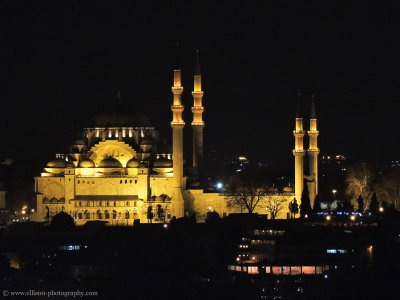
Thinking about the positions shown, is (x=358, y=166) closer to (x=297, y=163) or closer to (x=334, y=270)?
(x=297, y=163)

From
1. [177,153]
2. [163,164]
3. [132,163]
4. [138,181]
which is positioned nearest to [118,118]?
[132,163]

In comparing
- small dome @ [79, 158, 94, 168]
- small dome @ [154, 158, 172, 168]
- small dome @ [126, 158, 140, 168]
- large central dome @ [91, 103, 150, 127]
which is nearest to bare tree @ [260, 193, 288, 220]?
small dome @ [154, 158, 172, 168]

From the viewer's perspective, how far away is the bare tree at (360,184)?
128m

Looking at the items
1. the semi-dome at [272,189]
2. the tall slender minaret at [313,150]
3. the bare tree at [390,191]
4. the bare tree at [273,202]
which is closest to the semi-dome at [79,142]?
the semi-dome at [272,189]

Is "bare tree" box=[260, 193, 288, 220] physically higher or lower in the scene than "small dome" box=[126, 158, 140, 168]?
lower

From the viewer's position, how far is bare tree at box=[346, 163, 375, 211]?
128 metres

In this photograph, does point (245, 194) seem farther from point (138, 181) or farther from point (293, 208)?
point (138, 181)

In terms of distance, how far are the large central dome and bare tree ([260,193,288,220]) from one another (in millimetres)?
12905

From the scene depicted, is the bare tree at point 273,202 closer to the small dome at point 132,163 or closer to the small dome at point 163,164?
the small dome at point 163,164

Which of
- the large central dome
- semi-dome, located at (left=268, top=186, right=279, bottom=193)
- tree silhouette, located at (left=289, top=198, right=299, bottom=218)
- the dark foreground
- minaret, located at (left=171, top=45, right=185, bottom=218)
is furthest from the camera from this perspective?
the large central dome

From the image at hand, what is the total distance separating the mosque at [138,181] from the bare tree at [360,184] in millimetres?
3327

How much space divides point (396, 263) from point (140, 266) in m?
11.8

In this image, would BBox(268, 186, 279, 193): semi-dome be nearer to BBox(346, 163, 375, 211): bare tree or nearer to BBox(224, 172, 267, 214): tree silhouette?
BBox(224, 172, 267, 214): tree silhouette

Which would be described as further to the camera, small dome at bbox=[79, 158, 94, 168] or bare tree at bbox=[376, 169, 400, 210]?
small dome at bbox=[79, 158, 94, 168]
